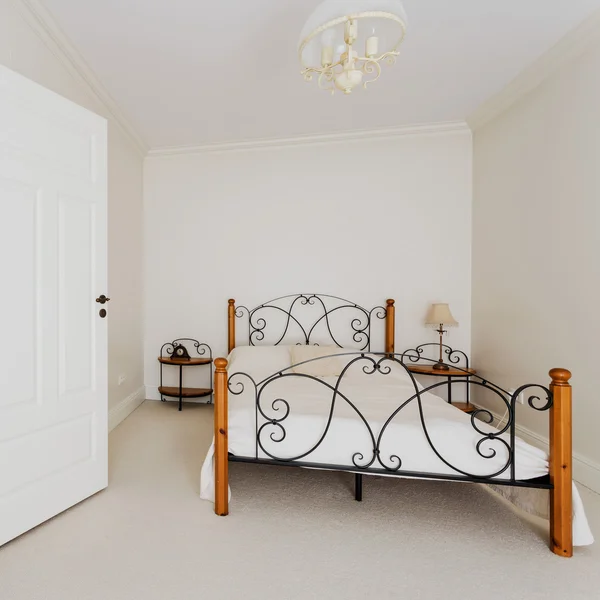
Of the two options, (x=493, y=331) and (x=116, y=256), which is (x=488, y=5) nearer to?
(x=493, y=331)

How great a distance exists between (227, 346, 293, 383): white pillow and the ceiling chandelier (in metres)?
2.16

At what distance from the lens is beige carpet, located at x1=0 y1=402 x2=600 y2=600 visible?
1.44m

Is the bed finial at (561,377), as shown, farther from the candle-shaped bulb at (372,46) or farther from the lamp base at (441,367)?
the candle-shaped bulb at (372,46)

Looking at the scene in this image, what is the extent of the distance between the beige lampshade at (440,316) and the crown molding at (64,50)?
3.24 meters

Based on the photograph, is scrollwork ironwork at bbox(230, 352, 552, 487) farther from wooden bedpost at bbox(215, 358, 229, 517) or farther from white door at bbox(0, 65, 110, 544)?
white door at bbox(0, 65, 110, 544)

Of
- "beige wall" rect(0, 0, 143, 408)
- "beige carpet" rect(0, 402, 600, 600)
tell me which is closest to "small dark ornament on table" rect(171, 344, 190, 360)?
"beige wall" rect(0, 0, 143, 408)

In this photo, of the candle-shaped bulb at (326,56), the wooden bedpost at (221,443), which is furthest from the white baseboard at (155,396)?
the candle-shaped bulb at (326,56)

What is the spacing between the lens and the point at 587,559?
1596 millimetres

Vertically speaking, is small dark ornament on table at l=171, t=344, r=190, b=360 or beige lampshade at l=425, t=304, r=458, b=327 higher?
beige lampshade at l=425, t=304, r=458, b=327

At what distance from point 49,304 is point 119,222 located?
169 centimetres

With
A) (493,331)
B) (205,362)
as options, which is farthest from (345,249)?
(205,362)

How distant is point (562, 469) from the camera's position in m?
1.60

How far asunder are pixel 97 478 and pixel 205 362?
160 centimetres

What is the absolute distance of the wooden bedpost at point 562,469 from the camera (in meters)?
1.60
